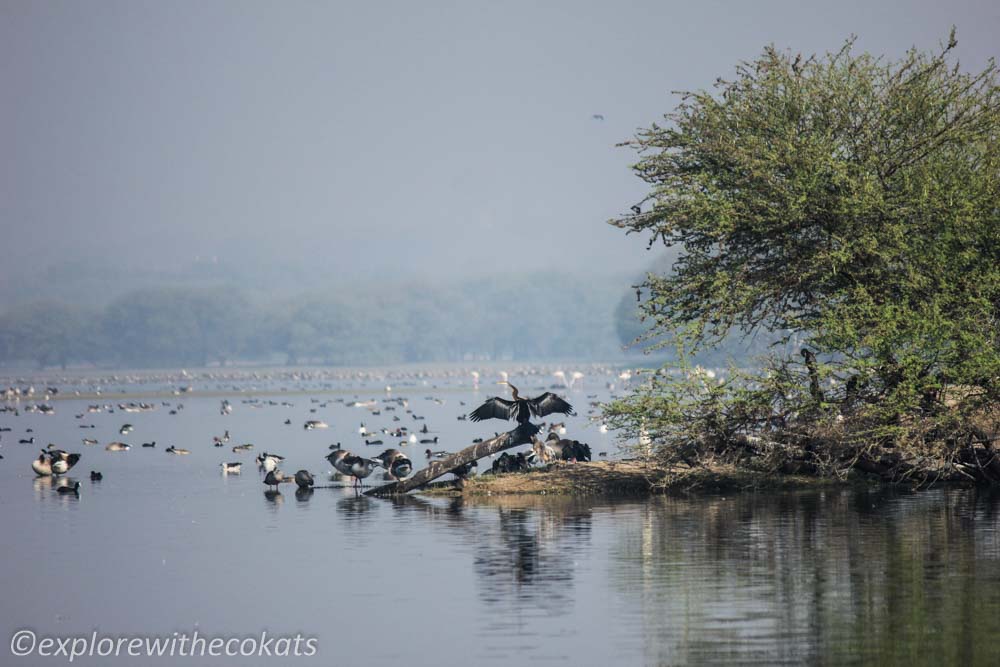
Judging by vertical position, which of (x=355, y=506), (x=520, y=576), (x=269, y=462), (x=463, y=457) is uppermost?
(x=463, y=457)

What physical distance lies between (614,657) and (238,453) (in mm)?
41682

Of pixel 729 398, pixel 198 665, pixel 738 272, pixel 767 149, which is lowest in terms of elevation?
pixel 198 665

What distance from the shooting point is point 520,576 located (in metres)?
23.1

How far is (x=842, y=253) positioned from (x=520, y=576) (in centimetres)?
1179

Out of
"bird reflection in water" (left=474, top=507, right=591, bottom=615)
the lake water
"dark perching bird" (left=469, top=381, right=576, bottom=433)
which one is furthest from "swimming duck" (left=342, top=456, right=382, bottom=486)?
"bird reflection in water" (left=474, top=507, right=591, bottom=615)

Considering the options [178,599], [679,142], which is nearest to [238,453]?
[679,142]

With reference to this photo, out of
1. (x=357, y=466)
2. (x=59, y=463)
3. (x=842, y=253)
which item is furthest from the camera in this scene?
(x=59, y=463)

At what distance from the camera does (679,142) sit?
33938 millimetres

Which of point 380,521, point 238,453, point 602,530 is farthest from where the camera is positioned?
point 238,453

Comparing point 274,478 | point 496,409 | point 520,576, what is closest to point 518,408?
point 496,409

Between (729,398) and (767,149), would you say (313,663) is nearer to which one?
(729,398)

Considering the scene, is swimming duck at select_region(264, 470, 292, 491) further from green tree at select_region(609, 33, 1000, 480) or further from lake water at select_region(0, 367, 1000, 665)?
green tree at select_region(609, 33, 1000, 480)

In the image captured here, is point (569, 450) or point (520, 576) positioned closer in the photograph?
point (520, 576)

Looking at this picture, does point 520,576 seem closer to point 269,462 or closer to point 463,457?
point 463,457
